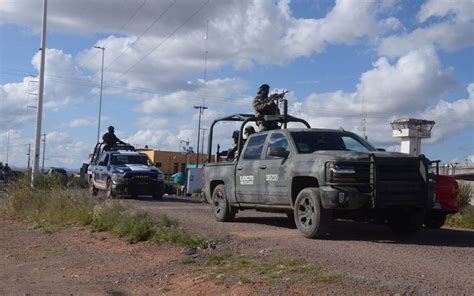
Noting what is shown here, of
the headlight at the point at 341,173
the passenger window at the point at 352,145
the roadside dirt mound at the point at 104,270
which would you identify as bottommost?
the roadside dirt mound at the point at 104,270

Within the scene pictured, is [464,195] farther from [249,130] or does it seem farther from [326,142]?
[326,142]

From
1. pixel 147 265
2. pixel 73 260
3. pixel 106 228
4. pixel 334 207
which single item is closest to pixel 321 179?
pixel 334 207

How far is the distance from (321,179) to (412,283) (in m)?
3.04

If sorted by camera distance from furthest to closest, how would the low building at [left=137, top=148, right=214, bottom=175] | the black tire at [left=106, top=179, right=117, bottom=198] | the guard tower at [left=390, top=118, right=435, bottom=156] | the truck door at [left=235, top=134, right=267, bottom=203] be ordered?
→ the low building at [left=137, top=148, right=214, bottom=175] < the guard tower at [left=390, top=118, right=435, bottom=156] < the black tire at [left=106, top=179, right=117, bottom=198] < the truck door at [left=235, top=134, right=267, bottom=203]

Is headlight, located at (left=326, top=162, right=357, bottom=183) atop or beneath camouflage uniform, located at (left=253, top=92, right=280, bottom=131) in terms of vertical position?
beneath

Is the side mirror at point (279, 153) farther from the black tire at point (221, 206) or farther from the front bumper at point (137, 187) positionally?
the front bumper at point (137, 187)

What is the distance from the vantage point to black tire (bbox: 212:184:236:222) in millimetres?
12547

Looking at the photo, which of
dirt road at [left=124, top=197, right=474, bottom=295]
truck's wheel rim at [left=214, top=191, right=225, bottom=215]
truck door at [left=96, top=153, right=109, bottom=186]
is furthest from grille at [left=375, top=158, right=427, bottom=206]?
truck door at [left=96, top=153, right=109, bottom=186]

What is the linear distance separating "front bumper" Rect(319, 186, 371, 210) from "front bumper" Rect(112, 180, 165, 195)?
1251cm

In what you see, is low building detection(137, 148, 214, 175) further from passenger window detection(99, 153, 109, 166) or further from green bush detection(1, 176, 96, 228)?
green bush detection(1, 176, 96, 228)

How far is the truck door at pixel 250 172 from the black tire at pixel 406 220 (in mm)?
2339

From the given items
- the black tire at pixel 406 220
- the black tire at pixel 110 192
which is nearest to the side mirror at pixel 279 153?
the black tire at pixel 406 220

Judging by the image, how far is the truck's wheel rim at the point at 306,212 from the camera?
9.70m

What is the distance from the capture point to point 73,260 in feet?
36.2
